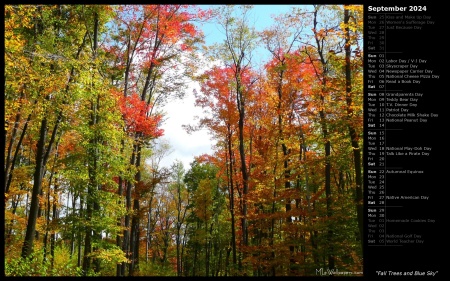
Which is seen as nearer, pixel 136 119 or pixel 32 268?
pixel 32 268

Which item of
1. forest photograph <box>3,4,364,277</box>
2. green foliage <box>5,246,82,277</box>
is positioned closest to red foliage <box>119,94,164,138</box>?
forest photograph <box>3,4,364,277</box>

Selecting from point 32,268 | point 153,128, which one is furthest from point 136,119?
point 32,268

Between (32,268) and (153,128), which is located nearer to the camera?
(32,268)

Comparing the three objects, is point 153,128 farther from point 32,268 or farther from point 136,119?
point 32,268

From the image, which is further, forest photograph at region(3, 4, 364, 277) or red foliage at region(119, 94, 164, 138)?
red foliage at region(119, 94, 164, 138)

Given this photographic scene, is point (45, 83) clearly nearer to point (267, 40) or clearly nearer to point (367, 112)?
point (367, 112)

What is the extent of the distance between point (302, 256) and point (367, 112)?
10166mm

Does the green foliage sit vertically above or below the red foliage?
below

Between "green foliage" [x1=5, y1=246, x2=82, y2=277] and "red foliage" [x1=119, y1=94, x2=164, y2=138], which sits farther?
"red foliage" [x1=119, y1=94, x2=164, y2=138]

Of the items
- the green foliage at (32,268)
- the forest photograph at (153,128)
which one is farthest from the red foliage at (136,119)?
the green foliage at (32,268)

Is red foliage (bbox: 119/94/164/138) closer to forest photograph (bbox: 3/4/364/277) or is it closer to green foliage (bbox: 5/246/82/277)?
forest photograph (bbox: 3/4/364/277)

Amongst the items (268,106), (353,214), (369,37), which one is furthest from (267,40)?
(369,37)

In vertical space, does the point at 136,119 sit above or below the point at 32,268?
above

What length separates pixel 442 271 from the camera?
6.15 meters
